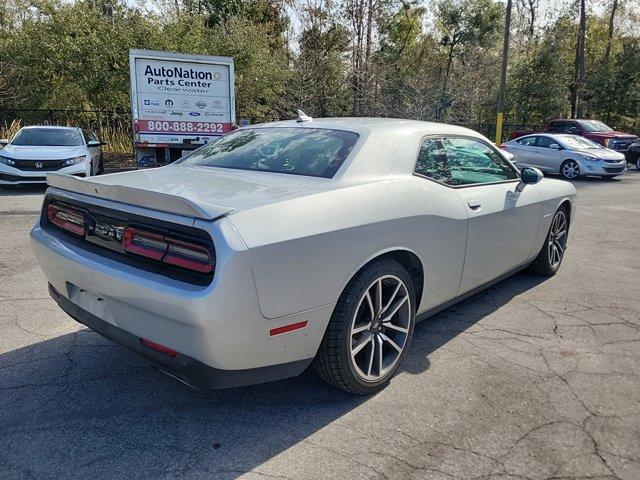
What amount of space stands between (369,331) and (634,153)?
64.4ft

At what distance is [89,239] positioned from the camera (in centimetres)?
279

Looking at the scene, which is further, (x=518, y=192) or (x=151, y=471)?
(x=518, y=192)

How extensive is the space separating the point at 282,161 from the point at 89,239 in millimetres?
1272

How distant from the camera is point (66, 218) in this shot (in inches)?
119

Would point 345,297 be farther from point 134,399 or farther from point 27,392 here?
point 27,392

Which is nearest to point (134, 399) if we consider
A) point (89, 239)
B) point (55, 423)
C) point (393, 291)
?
point (55, 423)

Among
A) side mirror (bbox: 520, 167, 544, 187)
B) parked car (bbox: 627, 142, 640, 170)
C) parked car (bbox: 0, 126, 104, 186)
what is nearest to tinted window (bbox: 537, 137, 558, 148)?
parked car (bbox: 627, 142, 640, 170)

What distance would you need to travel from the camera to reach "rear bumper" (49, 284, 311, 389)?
2.29 meters

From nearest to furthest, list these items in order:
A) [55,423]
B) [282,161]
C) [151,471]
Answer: [151,471]
[55,423]
[282,161]

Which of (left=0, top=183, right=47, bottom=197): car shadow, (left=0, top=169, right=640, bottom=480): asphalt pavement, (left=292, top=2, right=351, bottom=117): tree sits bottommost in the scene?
(left=0, top=169, right=640, bottom=480): asphalt pavement

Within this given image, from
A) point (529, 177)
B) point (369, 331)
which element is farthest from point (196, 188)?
point (529, 177)

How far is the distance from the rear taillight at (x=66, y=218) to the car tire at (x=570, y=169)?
14.8 m

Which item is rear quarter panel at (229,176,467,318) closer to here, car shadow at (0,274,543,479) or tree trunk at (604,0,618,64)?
car shadow at (0,274,543,479)

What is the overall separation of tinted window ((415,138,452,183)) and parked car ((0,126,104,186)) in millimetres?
8692
